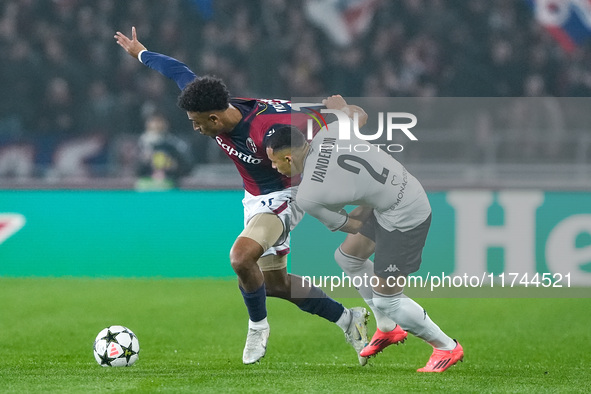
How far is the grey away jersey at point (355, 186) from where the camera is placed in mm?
5820

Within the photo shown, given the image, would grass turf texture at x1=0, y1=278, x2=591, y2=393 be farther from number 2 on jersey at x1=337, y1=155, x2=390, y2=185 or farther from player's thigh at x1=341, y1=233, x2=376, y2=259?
number 2 on jersey at x1=337, y1=155, x2=390, y2=185

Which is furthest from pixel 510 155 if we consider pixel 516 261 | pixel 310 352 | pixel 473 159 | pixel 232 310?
pixel 310 352

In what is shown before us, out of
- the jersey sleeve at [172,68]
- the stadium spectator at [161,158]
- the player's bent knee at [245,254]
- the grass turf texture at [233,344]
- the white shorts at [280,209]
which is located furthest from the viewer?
the stadium spectator at [161,158]

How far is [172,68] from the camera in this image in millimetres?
7027

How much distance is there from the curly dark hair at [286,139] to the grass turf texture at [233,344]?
1.37 meters

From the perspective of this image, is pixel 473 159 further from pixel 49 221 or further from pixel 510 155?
pixel 49 221

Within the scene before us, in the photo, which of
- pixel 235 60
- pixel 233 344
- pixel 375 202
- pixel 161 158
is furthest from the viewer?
pixel 235 60

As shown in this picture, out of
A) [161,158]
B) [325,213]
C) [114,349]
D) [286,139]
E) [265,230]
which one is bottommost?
[161,158]

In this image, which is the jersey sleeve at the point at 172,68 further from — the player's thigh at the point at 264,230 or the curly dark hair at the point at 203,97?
the player's thigh at the point at 264,230

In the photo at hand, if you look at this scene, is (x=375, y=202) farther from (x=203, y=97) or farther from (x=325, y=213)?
(x=203, y=97)

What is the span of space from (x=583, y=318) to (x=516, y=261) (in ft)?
3.07

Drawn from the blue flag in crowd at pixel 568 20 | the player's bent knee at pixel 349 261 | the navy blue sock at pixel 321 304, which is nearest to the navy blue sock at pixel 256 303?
the navy blue sock at pixel 321 304

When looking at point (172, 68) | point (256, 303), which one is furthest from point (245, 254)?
point (172, 68)

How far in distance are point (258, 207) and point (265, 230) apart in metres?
0.28
